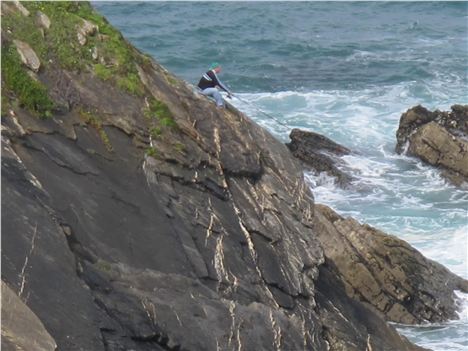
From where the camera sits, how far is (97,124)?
45.7 feet

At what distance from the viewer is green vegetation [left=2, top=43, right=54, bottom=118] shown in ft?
43.5

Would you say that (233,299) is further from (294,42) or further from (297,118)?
(294,42)

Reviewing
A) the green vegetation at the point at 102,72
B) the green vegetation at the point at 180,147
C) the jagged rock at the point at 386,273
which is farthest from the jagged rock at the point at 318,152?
the green vegetation at the point at 102,72

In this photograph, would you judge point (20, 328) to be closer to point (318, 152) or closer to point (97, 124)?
point (97, 124)

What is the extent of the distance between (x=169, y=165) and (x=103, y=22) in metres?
2.57

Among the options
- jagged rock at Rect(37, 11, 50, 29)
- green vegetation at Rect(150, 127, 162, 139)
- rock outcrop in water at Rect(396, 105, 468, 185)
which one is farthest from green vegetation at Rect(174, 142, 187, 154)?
rock outcrop in water at Rect(396, 105, 468, 185)

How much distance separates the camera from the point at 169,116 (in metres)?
14.7

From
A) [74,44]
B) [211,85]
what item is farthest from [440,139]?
[74,44]

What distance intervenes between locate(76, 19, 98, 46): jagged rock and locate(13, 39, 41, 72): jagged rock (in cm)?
91

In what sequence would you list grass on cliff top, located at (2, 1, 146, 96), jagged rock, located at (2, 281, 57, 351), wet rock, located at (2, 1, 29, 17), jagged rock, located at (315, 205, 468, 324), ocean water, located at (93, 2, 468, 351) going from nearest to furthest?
jagged rock, located at (2, 281, 57, 351)
grass on cliff top, located at (2, 1, 146, 96)
wet rock, located at (2, 1, 29, 17)
jagged rock, located at (315, 205, 468, 324)
ocean water, located at (93, 2, 468, 351)

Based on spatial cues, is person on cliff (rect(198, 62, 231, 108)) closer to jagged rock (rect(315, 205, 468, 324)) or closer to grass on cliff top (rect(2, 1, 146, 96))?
grass on cliff top (rect(2, 1, 146, 96))

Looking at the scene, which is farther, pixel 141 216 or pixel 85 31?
pixel 85 31

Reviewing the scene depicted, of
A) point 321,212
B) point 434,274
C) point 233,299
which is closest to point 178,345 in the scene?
point 233,299

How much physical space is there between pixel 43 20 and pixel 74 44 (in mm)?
530
